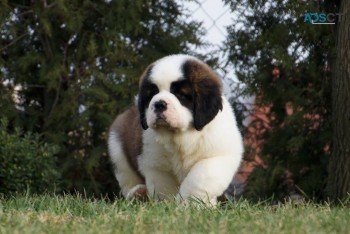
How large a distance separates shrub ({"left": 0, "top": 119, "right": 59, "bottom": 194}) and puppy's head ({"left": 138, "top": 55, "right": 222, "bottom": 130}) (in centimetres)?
145

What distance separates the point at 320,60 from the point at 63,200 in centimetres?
298

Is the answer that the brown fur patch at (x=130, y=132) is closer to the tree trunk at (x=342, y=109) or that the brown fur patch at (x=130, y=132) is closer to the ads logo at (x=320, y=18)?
the tree trunk at (x=342, y=109)

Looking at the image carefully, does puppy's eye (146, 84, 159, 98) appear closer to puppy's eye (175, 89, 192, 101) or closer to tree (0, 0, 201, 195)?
puppy's eye (175, 89, 192, 101)

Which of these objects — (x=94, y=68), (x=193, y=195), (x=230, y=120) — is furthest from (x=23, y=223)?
(x=94, y=68)

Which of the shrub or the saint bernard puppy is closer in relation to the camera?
the saint bernard puppy

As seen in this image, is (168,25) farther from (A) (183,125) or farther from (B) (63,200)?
(B) (63,200)

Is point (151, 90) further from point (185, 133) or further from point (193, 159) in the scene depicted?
point (193, 159)

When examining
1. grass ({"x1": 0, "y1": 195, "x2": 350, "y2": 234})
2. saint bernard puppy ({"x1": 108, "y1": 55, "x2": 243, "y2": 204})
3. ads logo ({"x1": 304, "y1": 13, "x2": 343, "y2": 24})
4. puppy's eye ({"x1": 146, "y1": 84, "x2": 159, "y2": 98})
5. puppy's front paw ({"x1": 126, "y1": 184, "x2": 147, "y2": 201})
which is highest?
ads logo ({"x1": 304, "y1": 13, "x2": 343, "y2": 24})

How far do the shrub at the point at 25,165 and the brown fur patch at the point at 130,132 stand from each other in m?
0.63

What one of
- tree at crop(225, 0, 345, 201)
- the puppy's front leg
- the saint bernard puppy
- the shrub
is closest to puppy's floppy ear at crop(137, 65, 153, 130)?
the saint bernard puppy

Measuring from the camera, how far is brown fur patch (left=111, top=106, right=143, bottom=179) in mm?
6012

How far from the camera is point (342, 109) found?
6008 mm

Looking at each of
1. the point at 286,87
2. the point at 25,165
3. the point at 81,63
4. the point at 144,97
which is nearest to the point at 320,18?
the point at 286,87

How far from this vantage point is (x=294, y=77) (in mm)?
7156
